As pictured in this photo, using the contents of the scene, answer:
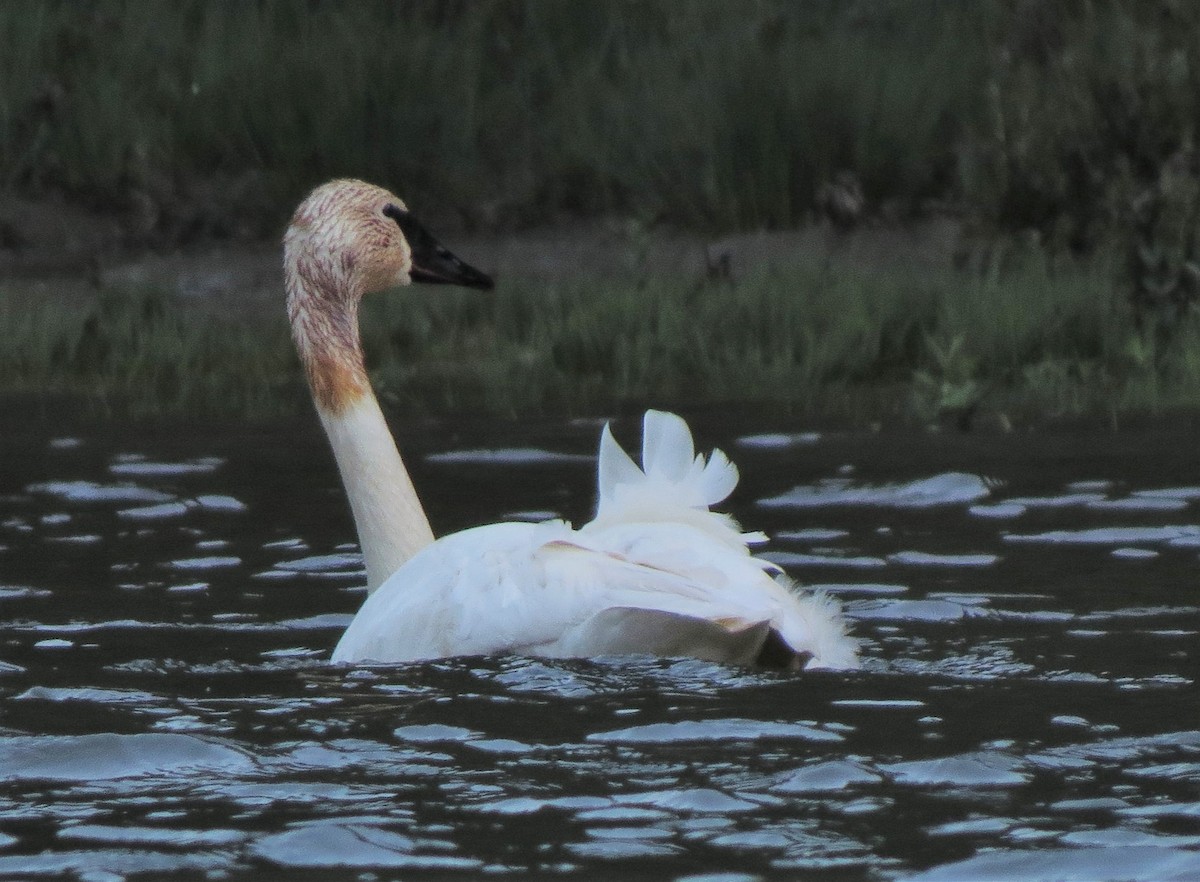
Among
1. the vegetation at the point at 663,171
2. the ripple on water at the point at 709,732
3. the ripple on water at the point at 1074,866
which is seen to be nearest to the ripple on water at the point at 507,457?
the vegetation at the point at 663,171

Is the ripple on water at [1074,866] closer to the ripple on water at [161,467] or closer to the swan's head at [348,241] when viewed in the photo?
the swan's head at [348,241]

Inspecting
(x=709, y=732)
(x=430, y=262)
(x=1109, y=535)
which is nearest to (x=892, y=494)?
(x=1109, y=535)

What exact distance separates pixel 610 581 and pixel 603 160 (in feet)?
30.1

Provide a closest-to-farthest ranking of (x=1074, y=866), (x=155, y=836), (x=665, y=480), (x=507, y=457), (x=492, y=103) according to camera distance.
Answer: (x=1074, y=866), (x=155, y=836), (x=665, y=480), (x=507, y=457), (x=492, y=103)

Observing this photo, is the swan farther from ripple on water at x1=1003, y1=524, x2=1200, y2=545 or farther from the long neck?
ripple on water at x1=1003, y1=524, x2=1200, y2=545

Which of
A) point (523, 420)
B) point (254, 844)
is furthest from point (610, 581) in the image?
point (523, 420)

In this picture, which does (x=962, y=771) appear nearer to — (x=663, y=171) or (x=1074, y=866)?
(x=1074, y=866)

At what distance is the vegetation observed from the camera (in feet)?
35.6

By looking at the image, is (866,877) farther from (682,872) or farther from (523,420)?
(523,420)

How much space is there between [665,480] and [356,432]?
1.30m

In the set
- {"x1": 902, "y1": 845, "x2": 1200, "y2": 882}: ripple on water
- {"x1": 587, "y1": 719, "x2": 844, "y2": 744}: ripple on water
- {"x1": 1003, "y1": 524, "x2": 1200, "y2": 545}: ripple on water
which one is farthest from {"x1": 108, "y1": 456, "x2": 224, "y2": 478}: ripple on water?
{"x1": 902, "y1": 845, "x2": 1200, "y2": 882}: ripple on water

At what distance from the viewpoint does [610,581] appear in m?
5.66

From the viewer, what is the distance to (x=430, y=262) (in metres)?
7.86

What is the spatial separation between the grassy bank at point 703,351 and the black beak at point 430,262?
8.17 feet
